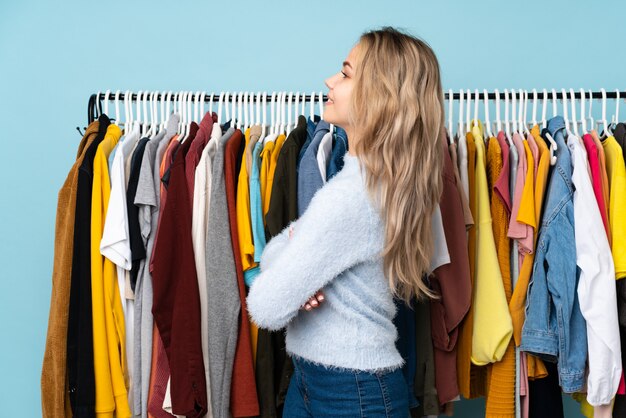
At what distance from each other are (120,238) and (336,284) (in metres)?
0.85

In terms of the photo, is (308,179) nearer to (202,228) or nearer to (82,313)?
(202,228)

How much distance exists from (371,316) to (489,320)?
70 cm

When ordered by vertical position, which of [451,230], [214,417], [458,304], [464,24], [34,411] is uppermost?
[464,24]

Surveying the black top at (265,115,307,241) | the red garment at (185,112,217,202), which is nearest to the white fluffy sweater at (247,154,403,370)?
the black top at (265,115,307,241)

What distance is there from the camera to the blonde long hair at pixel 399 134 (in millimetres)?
1643

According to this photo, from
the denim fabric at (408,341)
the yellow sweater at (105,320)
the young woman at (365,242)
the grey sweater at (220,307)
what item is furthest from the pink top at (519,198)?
the yellow sweater at (105,320)

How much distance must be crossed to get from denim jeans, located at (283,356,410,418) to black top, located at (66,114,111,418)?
0.82 m

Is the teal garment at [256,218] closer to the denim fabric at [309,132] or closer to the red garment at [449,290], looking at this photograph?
the denim fabric at [309,132]

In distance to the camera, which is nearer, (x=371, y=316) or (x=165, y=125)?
(x=371, y=316)

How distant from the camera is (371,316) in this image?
1.72m

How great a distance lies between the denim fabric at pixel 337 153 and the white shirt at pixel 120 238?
688mm

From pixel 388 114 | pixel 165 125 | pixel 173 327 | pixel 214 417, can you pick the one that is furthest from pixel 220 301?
pixel 388 114

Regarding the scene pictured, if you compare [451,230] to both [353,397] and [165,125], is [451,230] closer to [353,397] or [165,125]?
[353,397]

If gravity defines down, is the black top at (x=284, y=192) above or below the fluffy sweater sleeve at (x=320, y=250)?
above
